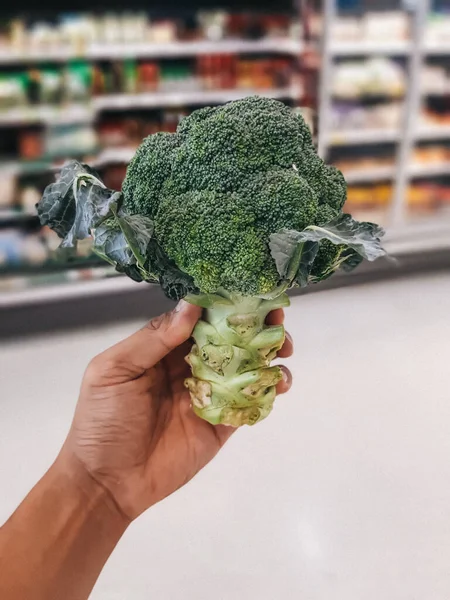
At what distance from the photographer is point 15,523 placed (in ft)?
3.56

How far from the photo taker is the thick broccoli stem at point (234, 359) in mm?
1078

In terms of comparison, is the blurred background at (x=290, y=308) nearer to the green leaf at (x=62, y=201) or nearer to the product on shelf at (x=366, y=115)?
the product on shelf at (x=366, y=115)

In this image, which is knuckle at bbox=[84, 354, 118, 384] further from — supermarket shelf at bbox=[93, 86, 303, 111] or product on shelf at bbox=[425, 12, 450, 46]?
product on shelf at bbox=[425, 12, 450, 46]

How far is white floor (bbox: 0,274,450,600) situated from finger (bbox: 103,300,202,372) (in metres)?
0.79

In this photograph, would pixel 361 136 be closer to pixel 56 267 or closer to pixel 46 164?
pixel 46 164

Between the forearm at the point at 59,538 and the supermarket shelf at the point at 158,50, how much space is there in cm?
216

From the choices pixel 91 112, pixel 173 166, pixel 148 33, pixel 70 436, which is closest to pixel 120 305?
pixel 91 112

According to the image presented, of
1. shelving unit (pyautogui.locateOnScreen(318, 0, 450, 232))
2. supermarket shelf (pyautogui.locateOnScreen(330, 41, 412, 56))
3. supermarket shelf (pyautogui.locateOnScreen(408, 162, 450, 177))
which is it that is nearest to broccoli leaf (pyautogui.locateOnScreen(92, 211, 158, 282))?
shelving unit (pyautogui.locateOnScreen(318, 0, 450, 232))

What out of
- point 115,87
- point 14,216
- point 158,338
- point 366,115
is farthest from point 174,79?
point 158,338

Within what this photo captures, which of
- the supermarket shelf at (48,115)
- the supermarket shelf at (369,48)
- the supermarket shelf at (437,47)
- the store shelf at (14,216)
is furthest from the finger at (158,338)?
the supermarket shelf at (437,47)

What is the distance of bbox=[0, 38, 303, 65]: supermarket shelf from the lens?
103 inches

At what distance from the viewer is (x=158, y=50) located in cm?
280

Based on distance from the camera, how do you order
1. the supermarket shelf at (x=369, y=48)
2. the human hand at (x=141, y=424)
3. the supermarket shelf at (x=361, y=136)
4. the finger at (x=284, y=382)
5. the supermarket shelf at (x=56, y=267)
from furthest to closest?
1. the supermarket shelf at (x=361, y=136)
2. the supermarket shelf at (x=369, y=48)
3. the supermarket shelf at (x=56, y=267)
4. the finger at (x=284, y=382)
5. the human hand at (x=141, y=424)

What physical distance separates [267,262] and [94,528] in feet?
2.18
